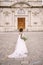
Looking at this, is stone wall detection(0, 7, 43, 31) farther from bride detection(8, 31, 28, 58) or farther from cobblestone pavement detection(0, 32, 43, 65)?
bride detection(8, 31, 28, 58)

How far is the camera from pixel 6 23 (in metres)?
23.6

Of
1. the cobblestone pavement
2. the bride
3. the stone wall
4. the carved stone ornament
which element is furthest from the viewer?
the carved stone ornament

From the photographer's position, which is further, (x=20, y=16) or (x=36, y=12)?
(x=36, y=12)

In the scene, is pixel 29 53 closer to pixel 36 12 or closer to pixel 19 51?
pixel 19 51

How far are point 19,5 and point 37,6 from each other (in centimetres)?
231

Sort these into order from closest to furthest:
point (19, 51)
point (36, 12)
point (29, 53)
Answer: point (19, 51)
point (29, 53)
point (36, 12)

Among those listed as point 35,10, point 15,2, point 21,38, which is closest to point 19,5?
point 15,2

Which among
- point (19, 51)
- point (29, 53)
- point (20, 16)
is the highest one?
point (20, 16)

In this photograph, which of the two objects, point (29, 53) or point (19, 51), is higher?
point (19, 51)

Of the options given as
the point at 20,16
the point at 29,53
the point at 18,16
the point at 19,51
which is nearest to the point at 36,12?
the point at 20,16

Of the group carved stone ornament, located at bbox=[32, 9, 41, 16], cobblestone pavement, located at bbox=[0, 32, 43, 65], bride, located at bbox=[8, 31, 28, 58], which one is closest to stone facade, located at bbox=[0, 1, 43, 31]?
carved stone ornament, located at bbox=[32, 9, 41, 16]

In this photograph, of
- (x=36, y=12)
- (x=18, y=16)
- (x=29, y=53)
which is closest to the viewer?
(x=29, y=53)

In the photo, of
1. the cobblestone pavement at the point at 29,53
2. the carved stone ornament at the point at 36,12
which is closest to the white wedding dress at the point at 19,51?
the cobblestone pavement at the point at 29,53

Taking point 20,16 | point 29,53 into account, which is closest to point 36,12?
point 20,16
